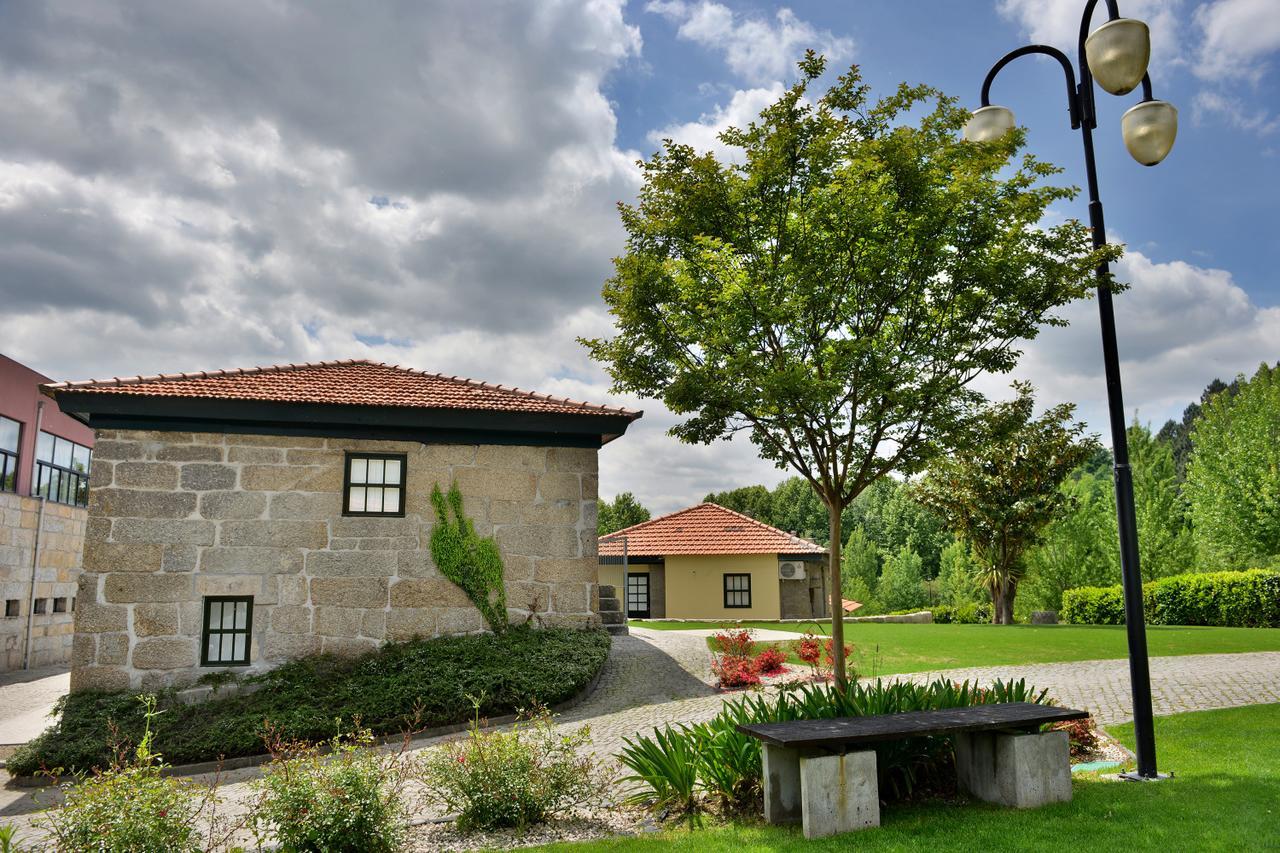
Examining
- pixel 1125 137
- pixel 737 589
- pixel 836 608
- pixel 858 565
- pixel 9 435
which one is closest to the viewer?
pixel 1125 137

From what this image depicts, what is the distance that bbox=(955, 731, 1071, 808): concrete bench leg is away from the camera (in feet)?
21.0

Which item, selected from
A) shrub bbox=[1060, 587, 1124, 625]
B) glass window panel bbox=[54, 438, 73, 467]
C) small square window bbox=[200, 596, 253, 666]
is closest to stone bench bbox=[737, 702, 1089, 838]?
small square window bbox=[200, 596, 253, 666]

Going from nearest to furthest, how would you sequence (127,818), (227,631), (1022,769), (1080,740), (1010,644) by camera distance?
(127,818) → (1022,769) → (1080,740) → (227,631) → (1010,644)

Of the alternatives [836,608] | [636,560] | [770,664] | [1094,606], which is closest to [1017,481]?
[1094,606]

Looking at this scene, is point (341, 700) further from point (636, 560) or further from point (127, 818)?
point (636, 560)

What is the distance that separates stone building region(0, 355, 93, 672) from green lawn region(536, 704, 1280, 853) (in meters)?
19.8

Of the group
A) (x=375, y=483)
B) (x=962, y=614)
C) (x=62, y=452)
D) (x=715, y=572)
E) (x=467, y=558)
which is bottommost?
(x=962, y=614)

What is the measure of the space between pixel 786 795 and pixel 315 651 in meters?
8.49

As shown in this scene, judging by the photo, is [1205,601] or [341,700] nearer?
[341,700]

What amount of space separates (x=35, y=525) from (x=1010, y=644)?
2314cm

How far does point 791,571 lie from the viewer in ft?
99.8

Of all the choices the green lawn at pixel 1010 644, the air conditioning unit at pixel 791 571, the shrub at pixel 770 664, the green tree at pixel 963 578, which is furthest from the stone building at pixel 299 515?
the green tree at pixel 963 578

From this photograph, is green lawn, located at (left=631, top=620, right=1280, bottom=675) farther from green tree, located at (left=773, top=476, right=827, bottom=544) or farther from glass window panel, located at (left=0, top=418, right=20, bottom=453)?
green tree, located at (left=773, top=476, right=827, bottom=544)

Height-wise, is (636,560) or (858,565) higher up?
(636,560)
